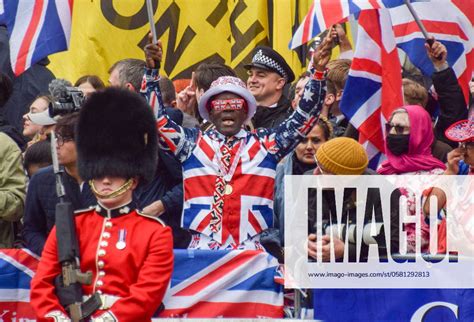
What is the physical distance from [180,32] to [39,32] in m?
2.57

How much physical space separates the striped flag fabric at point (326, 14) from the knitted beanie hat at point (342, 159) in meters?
1.54

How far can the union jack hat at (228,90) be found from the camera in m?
9.97

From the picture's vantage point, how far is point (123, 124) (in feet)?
27.4

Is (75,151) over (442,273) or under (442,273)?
over

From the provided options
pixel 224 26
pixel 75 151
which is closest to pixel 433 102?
pixel 224 26

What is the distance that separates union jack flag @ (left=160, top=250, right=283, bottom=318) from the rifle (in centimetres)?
121

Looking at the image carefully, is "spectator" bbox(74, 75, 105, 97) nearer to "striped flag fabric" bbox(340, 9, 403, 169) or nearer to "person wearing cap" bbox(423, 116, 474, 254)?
"striped flag fabric" bbox(340, 9, 403, 169)

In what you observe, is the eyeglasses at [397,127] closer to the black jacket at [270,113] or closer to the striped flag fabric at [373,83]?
the striped flag fabric at [373,83]

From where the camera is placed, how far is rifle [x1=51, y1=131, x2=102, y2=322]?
789cm

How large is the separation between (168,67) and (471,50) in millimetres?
2975

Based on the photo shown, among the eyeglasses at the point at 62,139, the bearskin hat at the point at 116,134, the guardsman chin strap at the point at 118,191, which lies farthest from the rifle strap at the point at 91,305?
the eyeglasses at the point at 62,139

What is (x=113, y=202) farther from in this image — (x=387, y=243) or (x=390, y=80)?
(x=390, y=80)

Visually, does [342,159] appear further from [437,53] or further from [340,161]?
[437,53]

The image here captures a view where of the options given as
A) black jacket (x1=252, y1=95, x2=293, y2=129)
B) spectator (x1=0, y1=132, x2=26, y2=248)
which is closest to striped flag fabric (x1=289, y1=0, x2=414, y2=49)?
black jacket (x1=252, y1=95, x2=293, y2=129)
